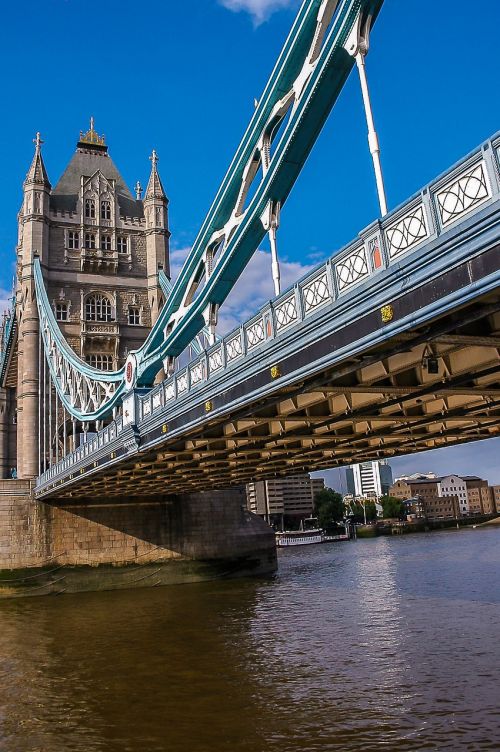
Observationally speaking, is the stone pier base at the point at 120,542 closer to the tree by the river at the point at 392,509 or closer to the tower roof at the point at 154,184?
the tower roof at the point at 154,184

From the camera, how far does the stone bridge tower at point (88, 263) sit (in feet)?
142

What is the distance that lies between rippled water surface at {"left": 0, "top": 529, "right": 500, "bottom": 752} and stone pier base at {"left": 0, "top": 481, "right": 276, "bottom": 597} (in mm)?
6701

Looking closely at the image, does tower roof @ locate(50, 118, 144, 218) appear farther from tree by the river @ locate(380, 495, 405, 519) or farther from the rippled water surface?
tree by the river @ locate(380, 495, 405, 519)

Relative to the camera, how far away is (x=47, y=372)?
42312 mm

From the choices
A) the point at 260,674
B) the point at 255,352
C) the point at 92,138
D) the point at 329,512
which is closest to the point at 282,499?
the point at 329,512

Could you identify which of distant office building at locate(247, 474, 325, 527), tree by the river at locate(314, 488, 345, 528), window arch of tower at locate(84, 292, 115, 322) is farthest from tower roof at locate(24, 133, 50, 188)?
distant office building at locate(247, 474, 325, 527)

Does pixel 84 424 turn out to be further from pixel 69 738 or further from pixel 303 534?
pixel 303 534

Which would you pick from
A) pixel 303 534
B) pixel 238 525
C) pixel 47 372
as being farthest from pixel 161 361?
pixel 303 534

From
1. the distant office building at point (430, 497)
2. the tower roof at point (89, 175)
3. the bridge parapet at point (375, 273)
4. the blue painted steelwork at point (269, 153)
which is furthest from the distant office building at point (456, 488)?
the bridge parapet at point (375, 273)

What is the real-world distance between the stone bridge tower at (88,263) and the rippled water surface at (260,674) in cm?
2040

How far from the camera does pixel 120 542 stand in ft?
114

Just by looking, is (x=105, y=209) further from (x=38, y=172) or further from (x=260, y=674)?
(x=260, y=674)

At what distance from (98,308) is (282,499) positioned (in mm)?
101441

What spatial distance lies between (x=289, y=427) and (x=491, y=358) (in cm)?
722
